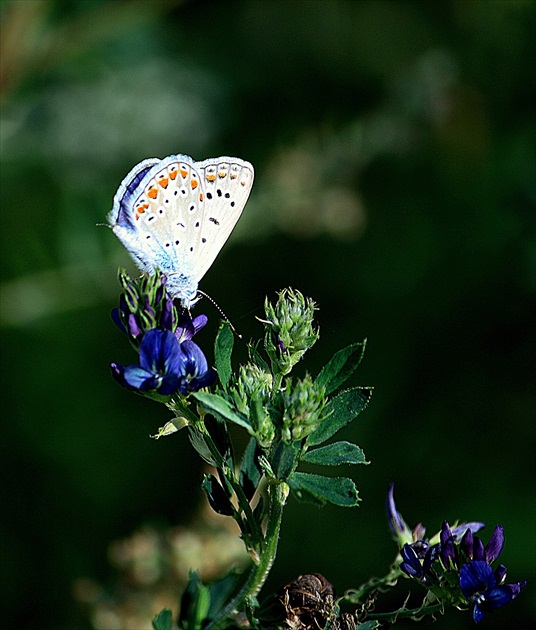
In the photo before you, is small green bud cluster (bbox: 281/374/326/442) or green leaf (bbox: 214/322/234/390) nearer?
small green bud cluster (bbox: 281/374/326/442)

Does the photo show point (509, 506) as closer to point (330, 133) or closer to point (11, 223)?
point (330, 133)

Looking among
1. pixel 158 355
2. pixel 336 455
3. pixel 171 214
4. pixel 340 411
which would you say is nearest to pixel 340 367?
pixel 340 411

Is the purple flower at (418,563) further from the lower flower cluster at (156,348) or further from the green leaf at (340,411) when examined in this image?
the lower flower cluster at (156,348)

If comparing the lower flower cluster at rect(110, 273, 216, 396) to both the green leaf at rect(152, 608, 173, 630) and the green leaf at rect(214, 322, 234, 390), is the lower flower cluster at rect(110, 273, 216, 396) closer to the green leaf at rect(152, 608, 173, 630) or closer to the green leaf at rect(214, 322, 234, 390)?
the green leaf at rect(214, 322, 234, 390)

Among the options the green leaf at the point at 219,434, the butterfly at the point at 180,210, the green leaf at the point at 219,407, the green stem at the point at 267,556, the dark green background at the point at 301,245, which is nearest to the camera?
the green leaf at the point at 219,407

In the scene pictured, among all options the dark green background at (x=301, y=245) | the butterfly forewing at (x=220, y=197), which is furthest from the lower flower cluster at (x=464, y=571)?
the dark green background at (x=301, y=245)

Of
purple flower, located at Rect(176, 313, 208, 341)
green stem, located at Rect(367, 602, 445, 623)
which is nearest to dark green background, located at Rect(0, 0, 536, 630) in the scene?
green stem, located at Rect(367, 602, 445, 623)
